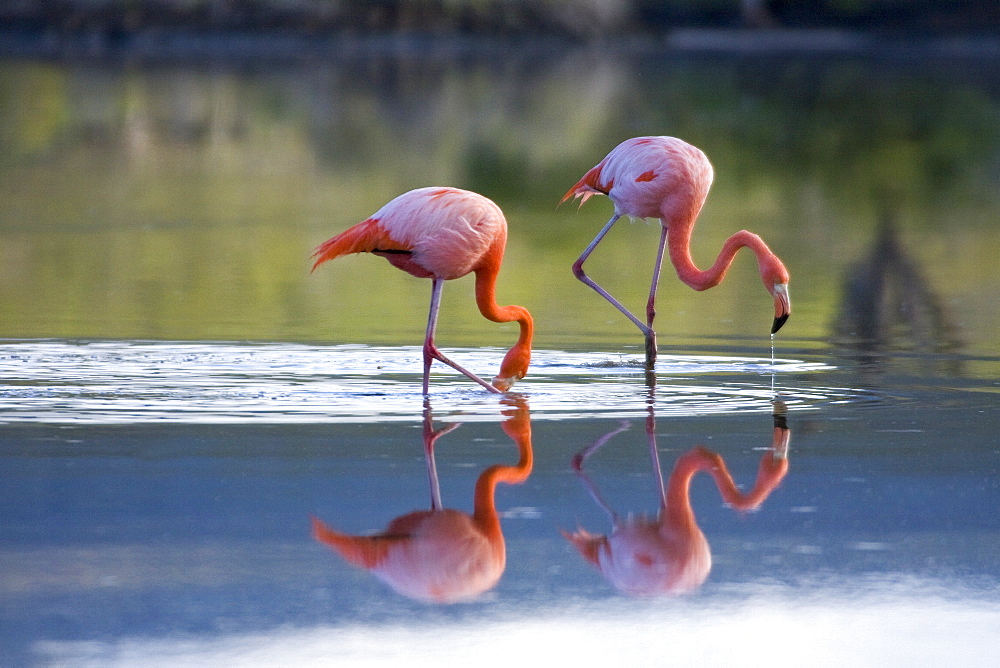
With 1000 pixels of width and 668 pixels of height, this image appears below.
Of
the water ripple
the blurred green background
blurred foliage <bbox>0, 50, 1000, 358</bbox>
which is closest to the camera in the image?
the water ripple

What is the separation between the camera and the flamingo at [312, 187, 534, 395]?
7316 millimetres

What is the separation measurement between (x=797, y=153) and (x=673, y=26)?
25968 millimetres

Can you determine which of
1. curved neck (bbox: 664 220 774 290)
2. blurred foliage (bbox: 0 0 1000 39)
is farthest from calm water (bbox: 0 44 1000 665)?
blurred foliage (bbox: 0 0 1000 39)

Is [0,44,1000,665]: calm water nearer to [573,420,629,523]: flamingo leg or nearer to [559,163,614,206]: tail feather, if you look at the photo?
[573,420,629,523]: flamingo leg

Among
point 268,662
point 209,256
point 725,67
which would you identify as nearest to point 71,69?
point 725,67

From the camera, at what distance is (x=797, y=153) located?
22.5 meters

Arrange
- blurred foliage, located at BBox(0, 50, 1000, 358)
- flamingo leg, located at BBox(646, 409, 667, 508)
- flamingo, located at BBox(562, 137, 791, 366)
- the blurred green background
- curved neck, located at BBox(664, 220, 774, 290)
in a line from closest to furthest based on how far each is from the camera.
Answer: flamingo leg, located at BBox(646, 409, 667, 508) → curved neck, located at BBox(664, 220, 774, 290) → flamingo, located at BBox(562, 137, 791, 366) → the blurred green background → blurred foliage, located at BBox(0, 50, 1000, 358)

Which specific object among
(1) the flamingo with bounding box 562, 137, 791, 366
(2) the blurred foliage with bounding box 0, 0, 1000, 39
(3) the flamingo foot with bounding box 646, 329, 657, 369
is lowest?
(3) the flamingo foot with bounding box 646, 329, 657, 369

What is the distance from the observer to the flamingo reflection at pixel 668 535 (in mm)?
4664

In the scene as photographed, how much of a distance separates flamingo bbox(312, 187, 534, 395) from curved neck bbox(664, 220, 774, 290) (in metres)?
1.21

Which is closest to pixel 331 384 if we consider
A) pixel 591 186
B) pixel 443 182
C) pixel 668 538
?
pixel 591 186

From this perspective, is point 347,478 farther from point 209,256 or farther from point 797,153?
point 797,153

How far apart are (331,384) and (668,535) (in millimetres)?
2726

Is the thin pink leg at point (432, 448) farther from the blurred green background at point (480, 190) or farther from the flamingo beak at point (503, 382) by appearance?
the blurred green background at point (480, 190)
